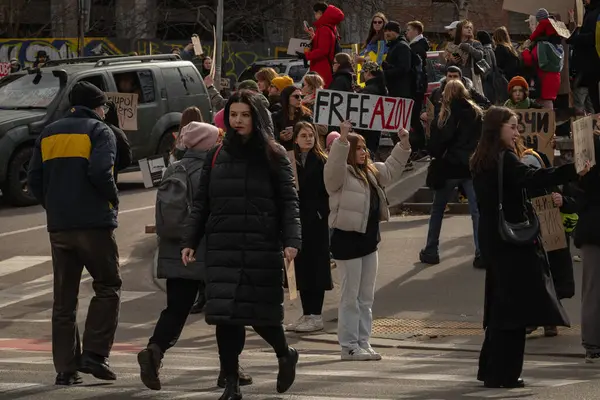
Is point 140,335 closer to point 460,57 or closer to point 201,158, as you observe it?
point 201,158

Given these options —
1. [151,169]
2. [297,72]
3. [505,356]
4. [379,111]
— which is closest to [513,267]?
[505,356]

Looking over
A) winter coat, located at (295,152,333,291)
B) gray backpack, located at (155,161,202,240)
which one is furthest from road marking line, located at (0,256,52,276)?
gray backpack, located at (155,161,202,240)

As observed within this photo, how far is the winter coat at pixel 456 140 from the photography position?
14516mm

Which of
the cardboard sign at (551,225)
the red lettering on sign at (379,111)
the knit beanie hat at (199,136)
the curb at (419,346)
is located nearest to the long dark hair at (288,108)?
the red lettering on sign at (379,111)

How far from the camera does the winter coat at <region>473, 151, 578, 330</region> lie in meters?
9.30

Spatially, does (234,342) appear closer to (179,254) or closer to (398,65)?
(179,254)

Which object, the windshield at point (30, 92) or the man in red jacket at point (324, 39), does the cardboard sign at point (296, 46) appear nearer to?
the man in red jacket at point (324, 39)

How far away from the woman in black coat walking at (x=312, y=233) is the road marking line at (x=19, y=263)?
4.76 meters

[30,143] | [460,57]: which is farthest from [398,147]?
[30,143]

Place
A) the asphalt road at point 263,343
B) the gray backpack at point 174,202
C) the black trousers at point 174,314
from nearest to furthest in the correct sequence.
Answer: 1. the black trousers at point 174,314
2. the asphalt road at point 263,343
3. the gray backpack at point 174,202

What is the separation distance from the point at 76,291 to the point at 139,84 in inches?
470

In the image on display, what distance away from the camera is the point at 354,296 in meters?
11.3

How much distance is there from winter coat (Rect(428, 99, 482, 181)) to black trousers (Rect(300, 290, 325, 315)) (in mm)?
2546

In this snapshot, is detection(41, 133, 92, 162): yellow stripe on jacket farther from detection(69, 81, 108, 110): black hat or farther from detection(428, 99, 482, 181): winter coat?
detection(428, 99, 482, 181): winter coat
